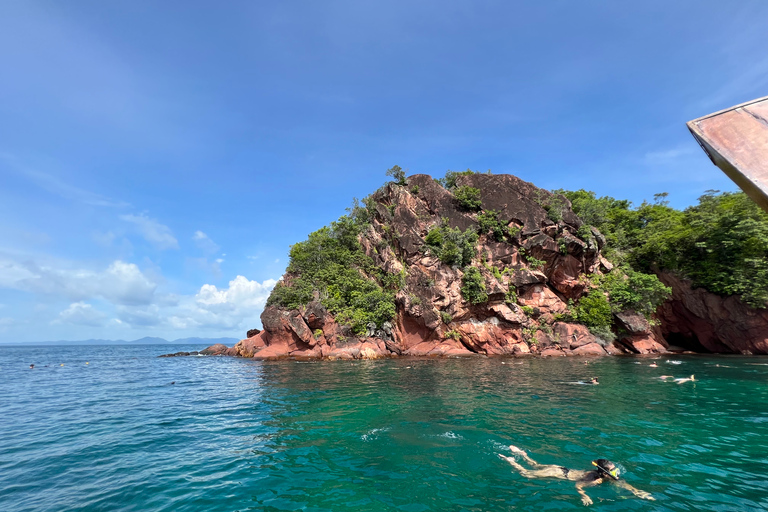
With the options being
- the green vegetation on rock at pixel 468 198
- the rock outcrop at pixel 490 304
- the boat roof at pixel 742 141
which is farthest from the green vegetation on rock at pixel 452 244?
the boat roof at pixel 742 141

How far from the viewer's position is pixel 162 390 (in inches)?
818

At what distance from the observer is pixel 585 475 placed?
7.75 meters

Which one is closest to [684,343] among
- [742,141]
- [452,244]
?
[452,244]

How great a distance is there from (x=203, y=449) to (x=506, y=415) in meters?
10.6

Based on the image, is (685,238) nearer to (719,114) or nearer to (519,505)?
(519,505)

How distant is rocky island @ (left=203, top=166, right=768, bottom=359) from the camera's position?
35.8 metres

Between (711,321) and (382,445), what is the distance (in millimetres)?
41920

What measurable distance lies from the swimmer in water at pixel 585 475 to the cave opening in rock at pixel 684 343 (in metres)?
40.4

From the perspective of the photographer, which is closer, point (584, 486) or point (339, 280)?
point (584, 486)

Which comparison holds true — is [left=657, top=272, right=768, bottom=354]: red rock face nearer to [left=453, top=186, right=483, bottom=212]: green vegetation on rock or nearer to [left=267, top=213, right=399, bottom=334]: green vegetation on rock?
[left=453, top=186, right=483, bottom=212]: green vegetation on rock

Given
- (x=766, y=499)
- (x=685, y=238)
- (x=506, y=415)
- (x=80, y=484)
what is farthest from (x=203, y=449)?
(x=685, y=238)

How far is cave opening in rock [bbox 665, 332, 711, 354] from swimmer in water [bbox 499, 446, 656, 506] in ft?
132

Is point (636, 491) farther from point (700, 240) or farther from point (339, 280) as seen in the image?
point (700, 240)

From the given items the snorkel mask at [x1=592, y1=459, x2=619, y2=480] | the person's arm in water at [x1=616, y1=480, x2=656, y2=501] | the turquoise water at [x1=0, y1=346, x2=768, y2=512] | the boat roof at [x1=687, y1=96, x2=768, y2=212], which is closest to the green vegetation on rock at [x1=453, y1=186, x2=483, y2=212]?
the turquoise water at [x1=0, y1=346, x2=768, y2=512]
